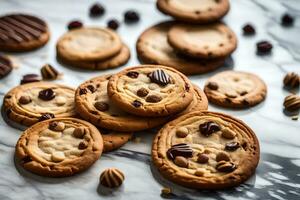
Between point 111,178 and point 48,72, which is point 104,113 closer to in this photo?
point 111,178

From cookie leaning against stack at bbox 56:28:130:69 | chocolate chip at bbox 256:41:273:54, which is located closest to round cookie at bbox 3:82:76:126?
cookie leaning against stack at bbox 56:28:130:69

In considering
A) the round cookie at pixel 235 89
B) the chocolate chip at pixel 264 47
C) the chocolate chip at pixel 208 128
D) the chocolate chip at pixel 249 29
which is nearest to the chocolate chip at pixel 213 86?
the round cookie at pixel 235 89

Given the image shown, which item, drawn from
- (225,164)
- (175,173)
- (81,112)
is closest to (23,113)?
(81,112)

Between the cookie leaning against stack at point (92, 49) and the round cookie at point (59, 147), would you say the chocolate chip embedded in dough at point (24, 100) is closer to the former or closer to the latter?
the round cookie at point (59, 147)

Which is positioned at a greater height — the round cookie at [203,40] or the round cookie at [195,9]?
the round cookie at [195,9]

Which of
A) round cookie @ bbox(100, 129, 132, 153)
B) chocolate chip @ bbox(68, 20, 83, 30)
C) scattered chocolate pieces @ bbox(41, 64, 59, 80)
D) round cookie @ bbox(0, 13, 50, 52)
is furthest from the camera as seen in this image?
chocolate chip @ bbox(68, 20, 83, 30)

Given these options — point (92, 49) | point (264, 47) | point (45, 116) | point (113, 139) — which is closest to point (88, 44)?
point (92, 49)

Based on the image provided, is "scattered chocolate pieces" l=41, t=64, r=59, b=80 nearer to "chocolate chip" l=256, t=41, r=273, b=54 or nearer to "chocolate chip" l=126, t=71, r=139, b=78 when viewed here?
"chocolate chip" l=126, t=71, r=139, b=78
